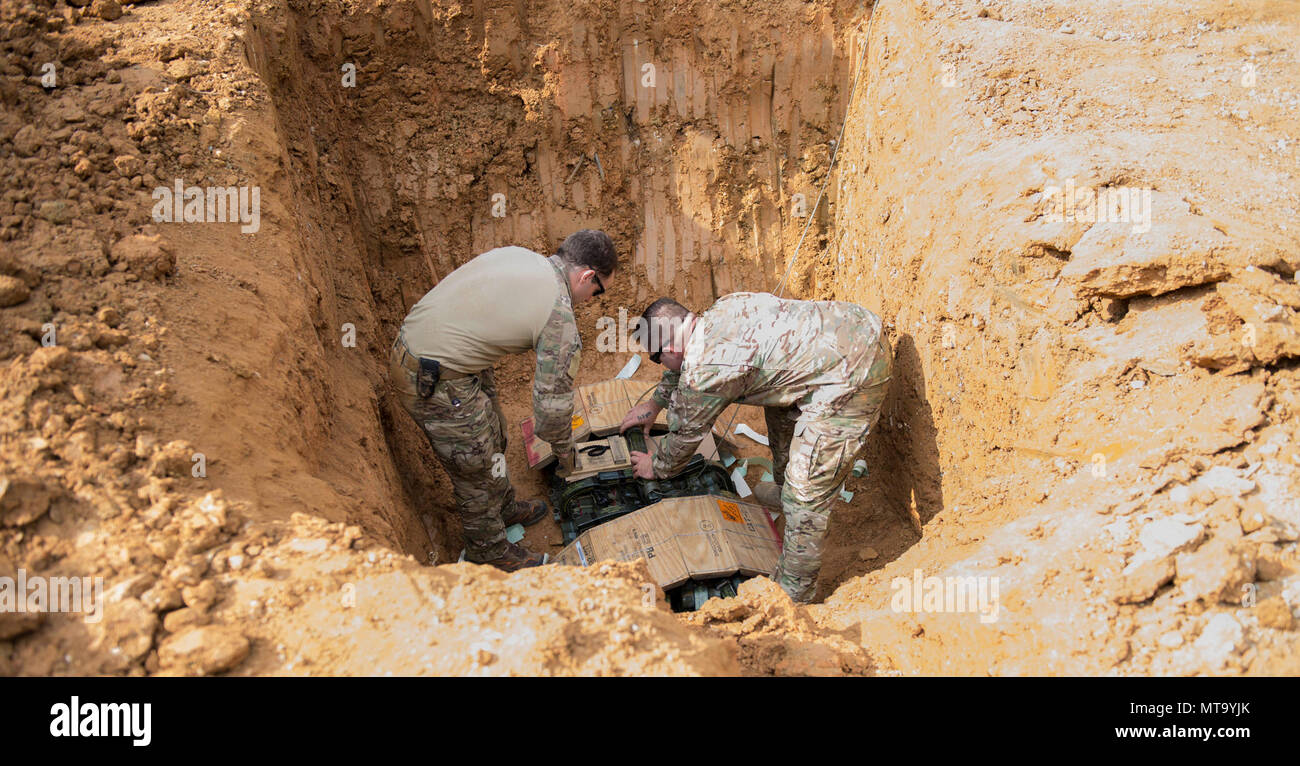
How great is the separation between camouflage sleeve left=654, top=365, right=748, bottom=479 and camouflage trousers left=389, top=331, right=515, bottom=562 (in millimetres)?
1066

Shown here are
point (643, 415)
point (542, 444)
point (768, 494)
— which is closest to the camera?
point (643, 415)

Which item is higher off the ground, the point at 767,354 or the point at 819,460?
the point at 767,354

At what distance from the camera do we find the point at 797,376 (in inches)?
162

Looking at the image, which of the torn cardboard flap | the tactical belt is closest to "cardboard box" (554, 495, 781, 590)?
the torn cardboard flap

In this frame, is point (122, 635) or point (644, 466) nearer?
point (122, 635)

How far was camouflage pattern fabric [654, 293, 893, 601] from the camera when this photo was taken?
4.04 metres

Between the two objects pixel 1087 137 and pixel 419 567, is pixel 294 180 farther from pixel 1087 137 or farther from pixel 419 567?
pixel 1087 137

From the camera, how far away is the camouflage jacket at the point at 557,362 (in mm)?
3971

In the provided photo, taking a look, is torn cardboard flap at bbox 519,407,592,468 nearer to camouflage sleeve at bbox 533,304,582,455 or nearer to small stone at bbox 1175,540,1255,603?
camouflage sleeve at bbox 533,304,582,455

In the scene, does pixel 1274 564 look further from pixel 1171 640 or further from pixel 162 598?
pixel 162 598

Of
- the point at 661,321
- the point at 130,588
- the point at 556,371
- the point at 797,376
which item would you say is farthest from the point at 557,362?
the point at 130,588

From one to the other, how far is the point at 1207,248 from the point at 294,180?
15.6 feet

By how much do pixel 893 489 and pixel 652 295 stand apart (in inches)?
102

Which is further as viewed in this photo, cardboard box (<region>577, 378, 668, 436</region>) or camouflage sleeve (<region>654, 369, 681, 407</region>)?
cardboard box (<region>577, 378, 668, 436</region>)
